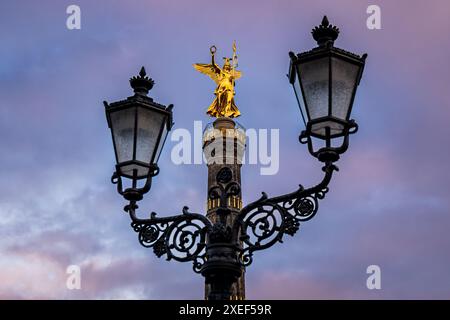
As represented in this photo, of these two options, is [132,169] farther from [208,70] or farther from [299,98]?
[208,70]

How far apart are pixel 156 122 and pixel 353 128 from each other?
1835 millimetres

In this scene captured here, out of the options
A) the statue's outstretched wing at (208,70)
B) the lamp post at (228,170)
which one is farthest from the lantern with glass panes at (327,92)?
the statue's outstretched wing at (208,70)

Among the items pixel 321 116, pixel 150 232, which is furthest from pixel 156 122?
pixel 321 116

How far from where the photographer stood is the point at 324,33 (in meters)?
7.21

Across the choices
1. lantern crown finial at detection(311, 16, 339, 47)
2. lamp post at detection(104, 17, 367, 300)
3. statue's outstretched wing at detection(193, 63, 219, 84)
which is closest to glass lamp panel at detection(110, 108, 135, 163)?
lamp post at detection(104, 17, 367, 300)

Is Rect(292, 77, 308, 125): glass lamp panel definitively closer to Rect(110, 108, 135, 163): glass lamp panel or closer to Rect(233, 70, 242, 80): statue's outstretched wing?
Rect(110, 108, 135, 163): glass lamp panel

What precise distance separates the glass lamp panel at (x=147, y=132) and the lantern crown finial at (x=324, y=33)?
5.28 feet

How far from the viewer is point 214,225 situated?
23.0 feet

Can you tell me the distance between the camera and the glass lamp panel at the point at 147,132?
7375 millimetres

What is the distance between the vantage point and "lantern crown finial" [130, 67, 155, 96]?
7.74 m

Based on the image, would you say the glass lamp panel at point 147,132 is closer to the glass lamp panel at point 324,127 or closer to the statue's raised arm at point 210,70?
the glass lamp panel at point 324,127

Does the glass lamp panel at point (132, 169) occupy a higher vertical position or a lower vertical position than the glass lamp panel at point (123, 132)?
lower
